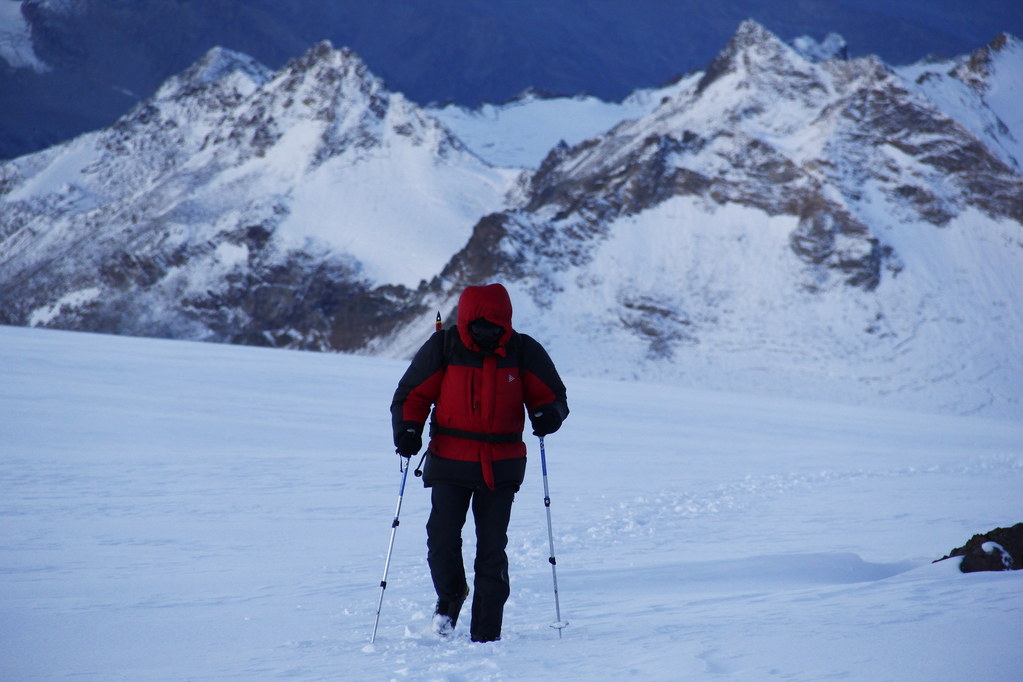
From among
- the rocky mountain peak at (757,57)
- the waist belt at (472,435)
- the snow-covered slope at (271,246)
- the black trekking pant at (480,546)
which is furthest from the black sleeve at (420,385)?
the rocky mountain peak at (757,57)

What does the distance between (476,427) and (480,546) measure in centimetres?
84

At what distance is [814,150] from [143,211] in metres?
135

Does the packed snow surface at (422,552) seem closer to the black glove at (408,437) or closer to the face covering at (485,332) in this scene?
the black glove at (408,437)

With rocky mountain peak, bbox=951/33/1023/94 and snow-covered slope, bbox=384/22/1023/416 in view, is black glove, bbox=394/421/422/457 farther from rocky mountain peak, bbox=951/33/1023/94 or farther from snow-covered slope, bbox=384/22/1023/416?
rocky mountain peak, bbox=951/33/1023/94

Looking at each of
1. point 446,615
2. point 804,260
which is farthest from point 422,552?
point 804,260

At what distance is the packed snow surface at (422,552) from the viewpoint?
5.49m

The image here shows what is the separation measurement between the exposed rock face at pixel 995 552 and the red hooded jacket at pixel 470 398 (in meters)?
3.53

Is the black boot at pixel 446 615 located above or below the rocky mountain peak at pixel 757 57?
below

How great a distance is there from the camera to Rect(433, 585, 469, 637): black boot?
636 cm

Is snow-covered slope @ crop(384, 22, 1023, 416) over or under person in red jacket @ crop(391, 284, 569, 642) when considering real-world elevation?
over

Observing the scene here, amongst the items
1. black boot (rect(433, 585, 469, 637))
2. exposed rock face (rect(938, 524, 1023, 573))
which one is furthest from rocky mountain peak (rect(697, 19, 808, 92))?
→ black boot (rect(433, 585, 469, 637))

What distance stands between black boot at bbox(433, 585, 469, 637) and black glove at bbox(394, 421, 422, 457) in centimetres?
104

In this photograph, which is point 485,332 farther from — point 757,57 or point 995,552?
point 757,57

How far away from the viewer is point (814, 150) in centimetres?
11294
